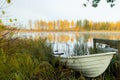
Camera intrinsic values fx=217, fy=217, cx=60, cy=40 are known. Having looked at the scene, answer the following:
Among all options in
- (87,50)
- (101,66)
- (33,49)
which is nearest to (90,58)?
(101,66)

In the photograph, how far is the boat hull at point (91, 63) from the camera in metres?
4.23

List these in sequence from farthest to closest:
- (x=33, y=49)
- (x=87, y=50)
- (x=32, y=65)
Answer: (x=87, y=50)
(x=33, y=49)
(x=32, y=65)

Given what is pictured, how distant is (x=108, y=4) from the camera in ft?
25.1

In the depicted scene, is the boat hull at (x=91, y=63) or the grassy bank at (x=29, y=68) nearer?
the grassy bank at (x=29, y=68)

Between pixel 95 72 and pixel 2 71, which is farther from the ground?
pixel 2 71

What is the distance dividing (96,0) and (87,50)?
207 cm

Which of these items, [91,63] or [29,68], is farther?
[91,63]

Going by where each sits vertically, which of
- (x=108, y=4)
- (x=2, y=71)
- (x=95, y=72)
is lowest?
(x=95, y=72)

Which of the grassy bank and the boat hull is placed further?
the boat hull

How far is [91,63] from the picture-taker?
4297 millimetres

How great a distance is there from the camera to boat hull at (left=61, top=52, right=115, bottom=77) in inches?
166

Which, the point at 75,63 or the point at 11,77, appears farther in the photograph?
the point at 75,63

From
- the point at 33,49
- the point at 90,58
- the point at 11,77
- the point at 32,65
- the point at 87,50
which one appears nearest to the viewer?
the point at 11,77

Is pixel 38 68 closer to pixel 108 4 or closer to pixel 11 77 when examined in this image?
pixel 11 77
